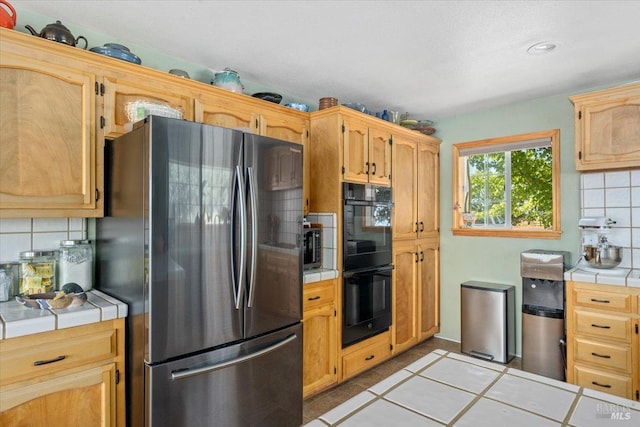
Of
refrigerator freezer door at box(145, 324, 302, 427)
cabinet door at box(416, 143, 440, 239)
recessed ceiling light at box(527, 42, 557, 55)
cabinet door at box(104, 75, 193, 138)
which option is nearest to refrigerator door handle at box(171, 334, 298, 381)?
refrigerator freezer door at box(145, 324, 302, 427)

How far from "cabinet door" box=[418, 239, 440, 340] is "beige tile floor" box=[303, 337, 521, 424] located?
0.47ft

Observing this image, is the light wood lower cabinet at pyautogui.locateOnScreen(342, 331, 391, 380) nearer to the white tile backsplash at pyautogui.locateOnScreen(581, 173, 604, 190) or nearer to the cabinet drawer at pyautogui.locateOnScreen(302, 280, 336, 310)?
the cabinet drawer at pyautogui.locateOnScreen(302, 280, 336, 310)

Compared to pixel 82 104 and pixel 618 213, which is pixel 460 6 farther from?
pixel 618 213

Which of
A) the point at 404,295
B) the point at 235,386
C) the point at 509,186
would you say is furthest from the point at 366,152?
the point at 235,386

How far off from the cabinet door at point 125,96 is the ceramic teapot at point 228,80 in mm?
325

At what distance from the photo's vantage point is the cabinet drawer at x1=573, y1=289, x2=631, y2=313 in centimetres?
245

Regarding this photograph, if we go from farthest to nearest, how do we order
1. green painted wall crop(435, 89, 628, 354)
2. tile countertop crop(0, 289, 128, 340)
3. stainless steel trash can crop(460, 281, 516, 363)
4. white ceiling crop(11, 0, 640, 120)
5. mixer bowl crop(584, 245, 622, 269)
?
1. stainless steel trash can crop(460, 281, 516, 363)
2. green painted wall crop(435, 89, 628, 354)
3. mixer bowl crop(584, 245, 622, 269)
4. white ceiling crop(11, 0, 640, 120)
5. tile countertop crop(0, 289, 128, 340)

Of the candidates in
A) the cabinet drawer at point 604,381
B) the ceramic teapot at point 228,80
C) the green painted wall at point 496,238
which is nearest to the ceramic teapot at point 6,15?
the ceramic teapot at point 228,80

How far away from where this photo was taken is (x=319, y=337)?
8.68ft

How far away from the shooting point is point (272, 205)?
201cm

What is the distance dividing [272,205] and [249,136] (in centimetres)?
40

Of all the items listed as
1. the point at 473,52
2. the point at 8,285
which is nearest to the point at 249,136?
the point at 8,285

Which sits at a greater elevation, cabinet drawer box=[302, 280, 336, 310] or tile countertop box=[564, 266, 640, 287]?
tile countertop box=[564, 266, 640, 287]

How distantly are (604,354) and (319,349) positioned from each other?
2018mm
